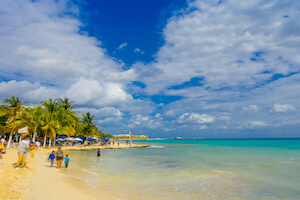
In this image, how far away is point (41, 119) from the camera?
37.3 m

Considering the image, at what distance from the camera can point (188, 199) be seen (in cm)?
970

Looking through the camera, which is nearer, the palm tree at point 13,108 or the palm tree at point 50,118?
the palm tree at point 13,108

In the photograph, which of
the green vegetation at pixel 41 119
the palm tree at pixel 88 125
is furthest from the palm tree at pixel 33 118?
the palm tree at pixel 88 125

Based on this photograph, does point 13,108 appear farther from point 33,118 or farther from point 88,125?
point 88,125

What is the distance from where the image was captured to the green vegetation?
29562mm

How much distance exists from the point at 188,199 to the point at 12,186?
790cm

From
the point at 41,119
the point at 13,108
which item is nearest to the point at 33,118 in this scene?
the point at 41,119

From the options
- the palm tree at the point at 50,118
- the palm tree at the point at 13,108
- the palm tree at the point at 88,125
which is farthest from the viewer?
the palm tree at the point at 88,125

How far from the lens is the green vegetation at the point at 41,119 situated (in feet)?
97.0

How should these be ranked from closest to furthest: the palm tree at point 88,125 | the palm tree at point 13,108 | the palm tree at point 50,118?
1. the palm tree at point 13,108
2. the palm tree at point 50,118
3. the palm tree at point 88,125

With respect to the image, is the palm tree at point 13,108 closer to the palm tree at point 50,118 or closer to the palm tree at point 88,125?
the palm tree at point 50,118

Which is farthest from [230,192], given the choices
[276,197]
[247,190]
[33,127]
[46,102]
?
[46,102]

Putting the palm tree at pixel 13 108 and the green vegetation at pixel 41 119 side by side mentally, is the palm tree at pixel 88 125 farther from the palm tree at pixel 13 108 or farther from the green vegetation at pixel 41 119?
the palm tree at pixel 13 108

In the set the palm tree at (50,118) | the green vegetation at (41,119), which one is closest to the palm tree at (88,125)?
the green vegetation at (41,119)
